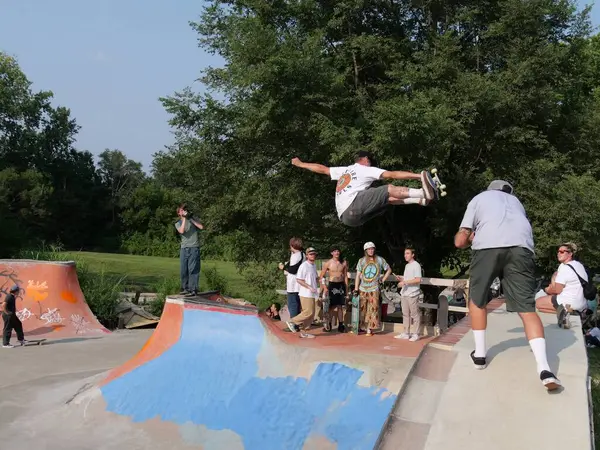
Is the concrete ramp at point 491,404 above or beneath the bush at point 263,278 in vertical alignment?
above

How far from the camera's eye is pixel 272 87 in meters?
14.2

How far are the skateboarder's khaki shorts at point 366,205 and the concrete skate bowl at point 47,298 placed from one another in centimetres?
1018

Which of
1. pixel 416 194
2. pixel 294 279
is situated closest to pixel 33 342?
pixel 294 279

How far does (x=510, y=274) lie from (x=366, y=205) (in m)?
1.83

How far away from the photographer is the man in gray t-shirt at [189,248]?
900 cm

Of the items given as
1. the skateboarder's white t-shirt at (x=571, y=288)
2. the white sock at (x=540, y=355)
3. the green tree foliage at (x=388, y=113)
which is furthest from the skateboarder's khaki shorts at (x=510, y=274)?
the green tree foliage at (x=388, y=113)

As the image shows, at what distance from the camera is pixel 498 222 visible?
4453 millimetres

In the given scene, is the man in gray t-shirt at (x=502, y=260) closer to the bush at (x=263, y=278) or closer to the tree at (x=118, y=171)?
the bush at (x=263, y=278)

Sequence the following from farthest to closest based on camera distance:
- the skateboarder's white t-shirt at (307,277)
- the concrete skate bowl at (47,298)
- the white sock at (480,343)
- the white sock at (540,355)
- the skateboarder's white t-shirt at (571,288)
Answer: the concrete skate bowl at (47,298) < the skateboarder's white t-shirt at (307,277) < the skateboarder's white t-shirt at (571,288) < the white sock at (480,343) < the white sock at (540,355)

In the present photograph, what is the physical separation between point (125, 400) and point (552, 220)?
1183 cm

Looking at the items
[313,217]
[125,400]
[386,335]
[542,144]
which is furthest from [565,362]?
[542,144]

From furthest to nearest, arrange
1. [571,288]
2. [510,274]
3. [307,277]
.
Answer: [307,277]
[571,288]
[510,274]

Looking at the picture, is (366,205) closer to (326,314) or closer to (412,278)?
(412,278)

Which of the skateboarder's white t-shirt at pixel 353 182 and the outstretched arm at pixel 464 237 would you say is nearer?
the outstretched arm at pixel 464 237
